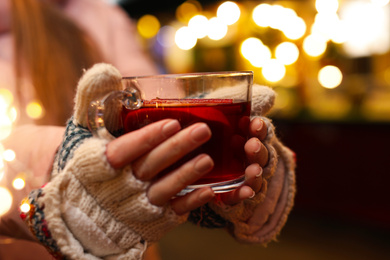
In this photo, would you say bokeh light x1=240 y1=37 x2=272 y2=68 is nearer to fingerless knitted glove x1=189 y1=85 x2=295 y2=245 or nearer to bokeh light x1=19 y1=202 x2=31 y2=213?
fingerless knitted glove x1=189 y1=85 x2=295 y2=245

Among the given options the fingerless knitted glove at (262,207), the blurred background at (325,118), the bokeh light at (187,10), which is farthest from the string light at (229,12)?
the fingerless knitted glove at (262,207)

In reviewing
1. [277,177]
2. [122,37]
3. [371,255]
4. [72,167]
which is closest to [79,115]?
[72,167]

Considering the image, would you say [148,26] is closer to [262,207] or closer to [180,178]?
[262,207]

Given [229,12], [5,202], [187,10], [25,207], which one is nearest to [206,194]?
[25,207]

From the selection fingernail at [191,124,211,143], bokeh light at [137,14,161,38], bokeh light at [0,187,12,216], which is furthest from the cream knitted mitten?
bokeh light at [137,14,161,38]

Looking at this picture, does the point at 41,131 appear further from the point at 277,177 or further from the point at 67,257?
the point at 277,177

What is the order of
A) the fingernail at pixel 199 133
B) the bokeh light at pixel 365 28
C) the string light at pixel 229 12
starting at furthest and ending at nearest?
the string light at pixel 229 12 → the bokeh light at pixel 365 28 → the fingernail at pixel 199 133

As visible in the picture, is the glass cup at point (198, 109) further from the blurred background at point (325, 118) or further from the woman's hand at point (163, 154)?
the blurred background at point (325, 118)
